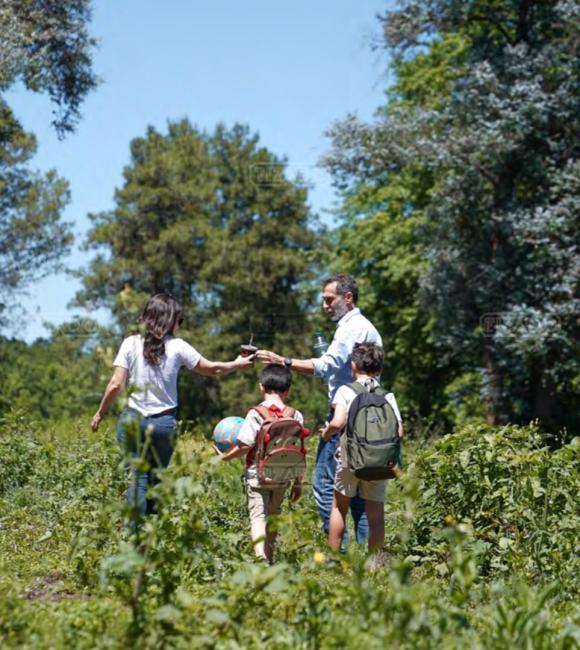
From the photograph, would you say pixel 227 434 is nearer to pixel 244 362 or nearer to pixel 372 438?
pixel 244 362

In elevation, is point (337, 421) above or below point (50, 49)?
below

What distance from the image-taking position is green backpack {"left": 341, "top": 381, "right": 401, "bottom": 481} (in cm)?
622

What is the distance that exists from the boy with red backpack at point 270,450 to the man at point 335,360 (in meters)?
0.45

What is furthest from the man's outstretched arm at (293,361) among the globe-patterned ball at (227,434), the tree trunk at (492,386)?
the tree trunk at (492,386)

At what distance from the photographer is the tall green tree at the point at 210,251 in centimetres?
4075

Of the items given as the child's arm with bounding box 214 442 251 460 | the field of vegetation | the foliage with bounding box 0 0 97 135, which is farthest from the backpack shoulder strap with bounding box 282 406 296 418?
the foliage with bounding box 0 0 97 135

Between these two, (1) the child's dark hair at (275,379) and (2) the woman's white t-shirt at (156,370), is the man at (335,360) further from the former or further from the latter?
(2) the woman's white t-shirt at (156,370)

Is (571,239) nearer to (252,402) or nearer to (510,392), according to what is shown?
(510,392)

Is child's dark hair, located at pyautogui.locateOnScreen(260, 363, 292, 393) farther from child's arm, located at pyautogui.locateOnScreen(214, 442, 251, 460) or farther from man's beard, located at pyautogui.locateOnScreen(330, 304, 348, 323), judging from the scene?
man's beard, located at pyautogui.locateOnScreen(330, 304, 348, 323)

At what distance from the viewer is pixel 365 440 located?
623cm

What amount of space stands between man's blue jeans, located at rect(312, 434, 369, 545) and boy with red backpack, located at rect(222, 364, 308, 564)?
55 centimetres

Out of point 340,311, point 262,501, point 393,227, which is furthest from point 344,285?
point 393,227

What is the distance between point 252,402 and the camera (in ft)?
129

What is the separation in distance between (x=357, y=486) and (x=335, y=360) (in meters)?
0.85
